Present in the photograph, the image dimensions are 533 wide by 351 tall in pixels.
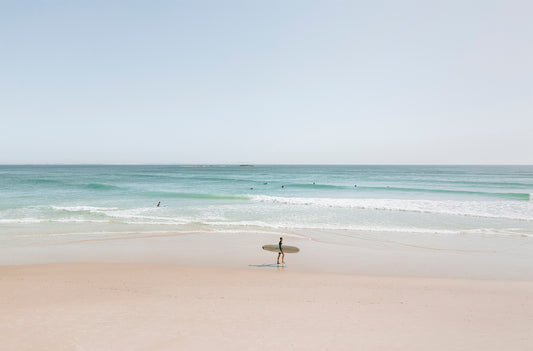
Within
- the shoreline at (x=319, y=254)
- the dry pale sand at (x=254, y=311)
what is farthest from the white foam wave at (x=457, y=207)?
the dry pale sand at (x=254, y=311)

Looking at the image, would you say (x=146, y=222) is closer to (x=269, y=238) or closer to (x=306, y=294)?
(x=269, y=238)

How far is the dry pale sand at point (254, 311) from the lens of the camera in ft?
20.1

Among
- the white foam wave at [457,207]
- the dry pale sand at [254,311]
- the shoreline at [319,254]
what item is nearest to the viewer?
the dry pale sand at [254,311]

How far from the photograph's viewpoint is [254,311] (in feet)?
24.8

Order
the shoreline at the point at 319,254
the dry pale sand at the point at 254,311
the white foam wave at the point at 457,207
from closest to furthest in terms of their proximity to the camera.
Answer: the dry pale sand at the point at 254,311 → the shoreline at the point at 319,254 → the white foam wave at the point at 457,207

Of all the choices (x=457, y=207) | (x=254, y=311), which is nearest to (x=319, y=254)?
(x=254, y=311)

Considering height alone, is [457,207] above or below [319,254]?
above

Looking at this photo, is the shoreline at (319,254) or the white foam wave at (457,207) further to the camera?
the white foam wave at (457,207)

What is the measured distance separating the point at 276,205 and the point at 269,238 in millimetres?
13399

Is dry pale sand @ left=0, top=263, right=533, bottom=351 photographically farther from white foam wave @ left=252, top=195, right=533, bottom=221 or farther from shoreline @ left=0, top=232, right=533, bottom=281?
white foam wave @ left=252, top=195, right=533, bottom=221

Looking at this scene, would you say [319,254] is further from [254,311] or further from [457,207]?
[457,207]

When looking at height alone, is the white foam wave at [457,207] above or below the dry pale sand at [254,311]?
above

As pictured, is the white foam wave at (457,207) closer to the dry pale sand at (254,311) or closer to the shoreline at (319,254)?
the shoreline at (319,254)

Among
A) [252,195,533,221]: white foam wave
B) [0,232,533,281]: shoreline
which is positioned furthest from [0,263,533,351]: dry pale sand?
[252,195,533,221]: white foam wave
